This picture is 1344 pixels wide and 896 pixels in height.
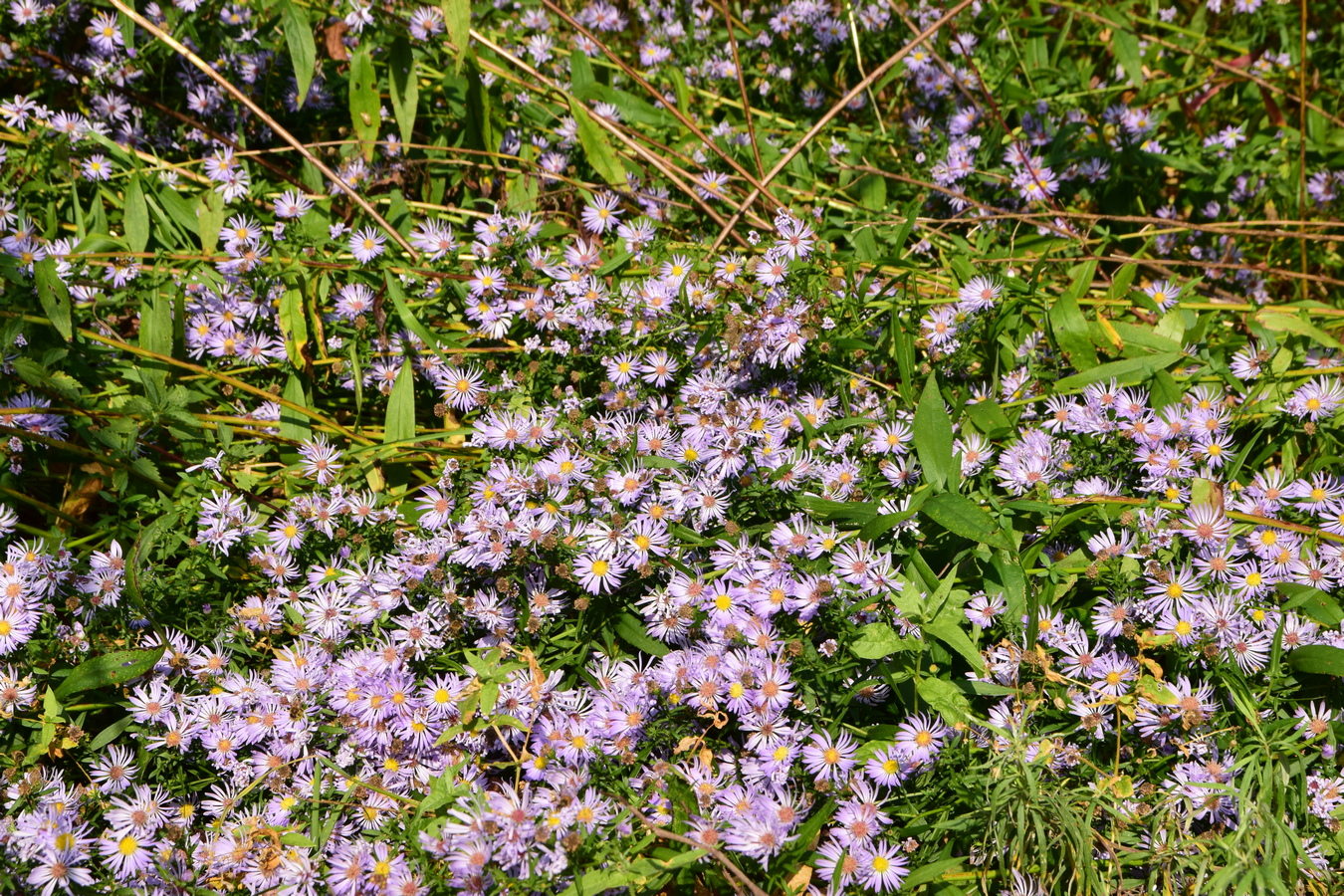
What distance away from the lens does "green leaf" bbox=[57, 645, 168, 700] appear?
211 centimetres

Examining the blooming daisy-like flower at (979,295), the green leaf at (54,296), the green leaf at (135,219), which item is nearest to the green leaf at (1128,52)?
the blooming daisy-like flower at (979,295)

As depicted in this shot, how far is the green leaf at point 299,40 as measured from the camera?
267 cm

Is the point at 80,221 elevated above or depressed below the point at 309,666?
above

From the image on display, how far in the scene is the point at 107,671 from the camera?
6.97 ft

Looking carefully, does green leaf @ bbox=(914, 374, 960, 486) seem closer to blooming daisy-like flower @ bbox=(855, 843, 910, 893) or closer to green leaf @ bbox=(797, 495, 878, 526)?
green leaf @ bbox=(797, 495, 878, 526)

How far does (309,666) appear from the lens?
7.22 ft

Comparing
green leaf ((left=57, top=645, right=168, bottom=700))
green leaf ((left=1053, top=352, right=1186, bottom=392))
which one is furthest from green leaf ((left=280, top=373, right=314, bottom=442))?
green leaf ((left=1053, top=352, right=1186, bottom=392))

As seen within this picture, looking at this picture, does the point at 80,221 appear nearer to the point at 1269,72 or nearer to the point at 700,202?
the point at 700,202

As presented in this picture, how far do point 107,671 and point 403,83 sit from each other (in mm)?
1696

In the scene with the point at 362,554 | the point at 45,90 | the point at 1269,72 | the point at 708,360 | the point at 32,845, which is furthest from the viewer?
the point at 1269,72

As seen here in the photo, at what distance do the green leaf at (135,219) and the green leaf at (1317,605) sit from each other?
2.96m

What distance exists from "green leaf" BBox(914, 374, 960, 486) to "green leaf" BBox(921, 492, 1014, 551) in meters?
0.07

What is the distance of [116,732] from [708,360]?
5.24ft

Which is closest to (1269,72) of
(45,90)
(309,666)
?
(309,666)
